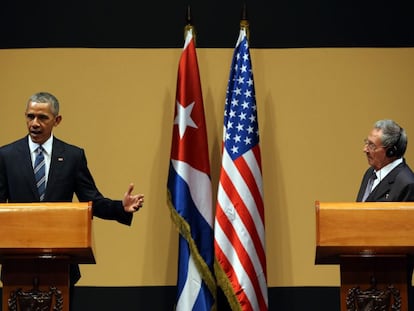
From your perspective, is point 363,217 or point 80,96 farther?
point 80,96

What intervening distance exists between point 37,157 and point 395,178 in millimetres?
1923

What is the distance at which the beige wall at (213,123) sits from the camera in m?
6.87

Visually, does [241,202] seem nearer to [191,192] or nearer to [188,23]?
[191,192]

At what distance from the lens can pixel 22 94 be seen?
275 inches

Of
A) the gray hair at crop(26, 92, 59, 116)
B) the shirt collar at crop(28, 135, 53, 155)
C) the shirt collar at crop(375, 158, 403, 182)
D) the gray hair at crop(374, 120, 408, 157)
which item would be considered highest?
the gray hair at crop(26, 92, 59, 116)

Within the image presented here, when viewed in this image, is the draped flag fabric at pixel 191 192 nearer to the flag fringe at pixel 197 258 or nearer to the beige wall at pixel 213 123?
the flag fringe at pixel 197 258

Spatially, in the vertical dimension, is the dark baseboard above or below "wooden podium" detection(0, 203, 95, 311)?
below

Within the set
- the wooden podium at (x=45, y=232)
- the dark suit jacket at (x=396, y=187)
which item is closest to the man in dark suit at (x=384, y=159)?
the dark suit jacket at (x=396, y=187)

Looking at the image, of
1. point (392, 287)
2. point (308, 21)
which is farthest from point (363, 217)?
point (308, 21)

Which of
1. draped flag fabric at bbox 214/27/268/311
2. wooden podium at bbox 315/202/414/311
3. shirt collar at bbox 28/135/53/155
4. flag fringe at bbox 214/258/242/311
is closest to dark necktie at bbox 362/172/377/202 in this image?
wooden podium at bbox 315/202/414/311

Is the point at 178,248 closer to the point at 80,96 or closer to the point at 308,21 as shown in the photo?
the point at 80,96

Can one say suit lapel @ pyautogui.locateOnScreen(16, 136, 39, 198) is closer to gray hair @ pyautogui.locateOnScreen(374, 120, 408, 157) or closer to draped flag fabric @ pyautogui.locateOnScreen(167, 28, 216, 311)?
draped flag fabric @ pyautogui.locateOnScreen(167, 28, 216, 311)

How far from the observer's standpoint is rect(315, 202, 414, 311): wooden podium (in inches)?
184

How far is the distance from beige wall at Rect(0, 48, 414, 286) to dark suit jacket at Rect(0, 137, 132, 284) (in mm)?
1432
